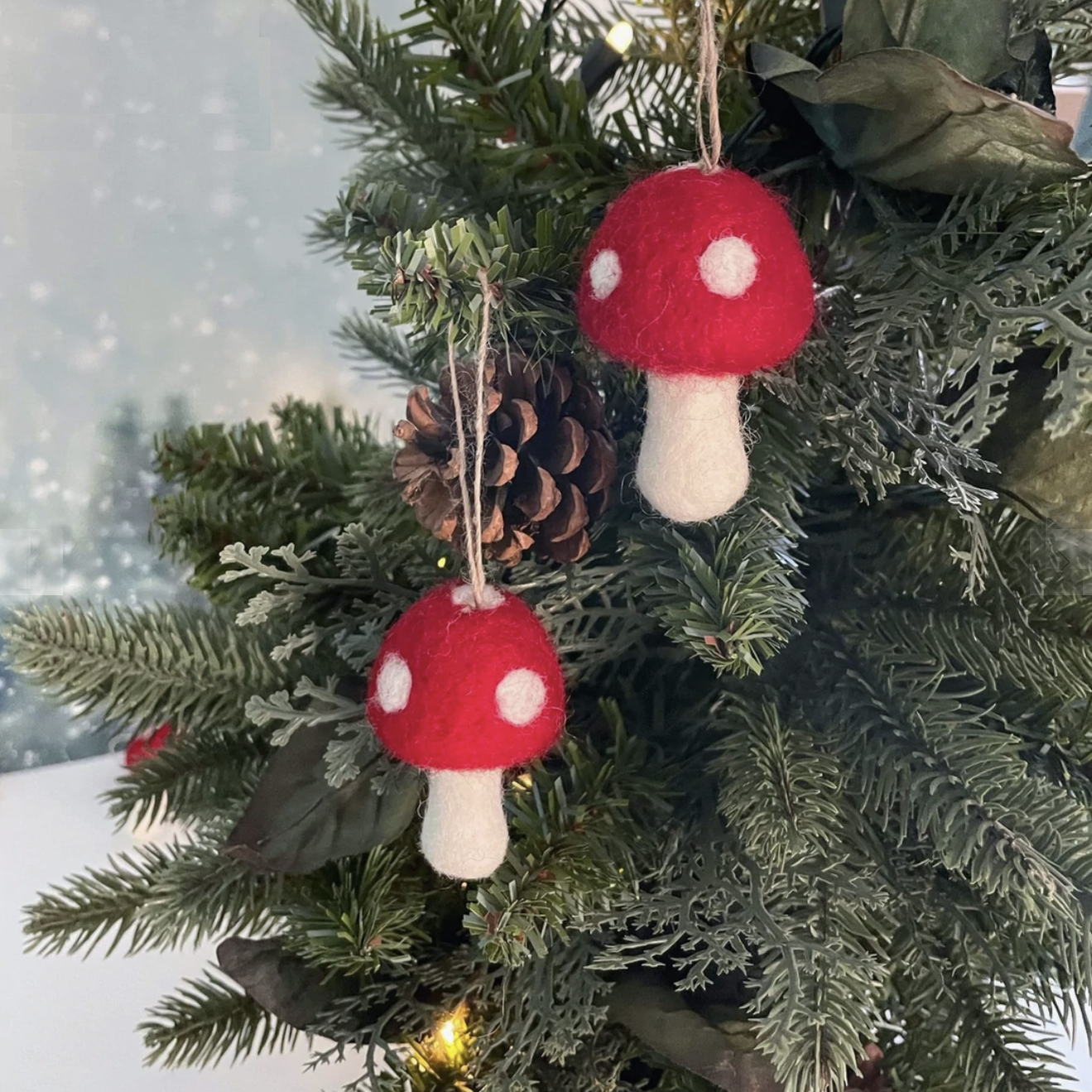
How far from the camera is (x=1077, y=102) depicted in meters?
0.52

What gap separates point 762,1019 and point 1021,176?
0.76 feet

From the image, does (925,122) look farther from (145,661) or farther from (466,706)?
(145,661)

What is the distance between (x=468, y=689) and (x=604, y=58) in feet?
0.71

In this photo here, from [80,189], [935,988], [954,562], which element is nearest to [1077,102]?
[954,562]

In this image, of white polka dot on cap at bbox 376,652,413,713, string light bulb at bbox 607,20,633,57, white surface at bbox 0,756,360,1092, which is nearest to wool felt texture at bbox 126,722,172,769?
white surface at bbox 0,756,360,1092

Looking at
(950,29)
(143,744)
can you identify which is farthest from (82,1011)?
(950,29)

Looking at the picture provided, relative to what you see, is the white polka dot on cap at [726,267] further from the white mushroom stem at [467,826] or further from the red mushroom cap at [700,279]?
the white mushroom stem at [467,826]

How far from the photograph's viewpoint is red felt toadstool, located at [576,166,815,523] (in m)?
0.20

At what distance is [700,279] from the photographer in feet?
0.66

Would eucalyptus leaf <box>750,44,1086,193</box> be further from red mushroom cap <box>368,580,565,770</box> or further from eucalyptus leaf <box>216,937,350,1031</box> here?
eucalyptus leaf <box>216,937,350,1031</box>

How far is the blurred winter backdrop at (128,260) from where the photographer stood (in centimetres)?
63

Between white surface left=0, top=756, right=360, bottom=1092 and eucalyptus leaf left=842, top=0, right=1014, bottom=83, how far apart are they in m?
0.46

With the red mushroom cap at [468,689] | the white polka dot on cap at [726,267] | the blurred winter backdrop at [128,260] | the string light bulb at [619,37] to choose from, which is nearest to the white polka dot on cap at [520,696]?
the red mushroom cap at [468,689]

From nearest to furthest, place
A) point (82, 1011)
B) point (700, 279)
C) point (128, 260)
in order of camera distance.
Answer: point (700, 279) → point (82, 1011) → point (128, 260)
